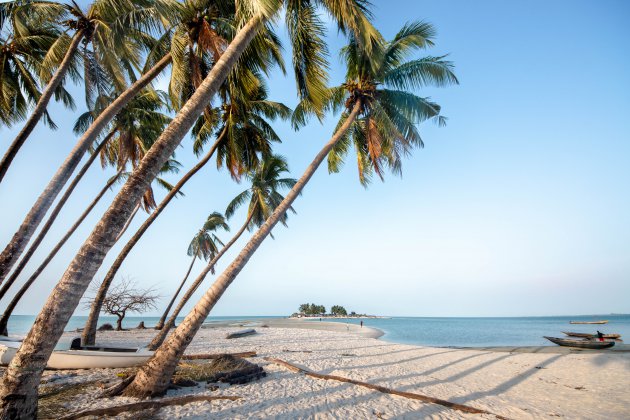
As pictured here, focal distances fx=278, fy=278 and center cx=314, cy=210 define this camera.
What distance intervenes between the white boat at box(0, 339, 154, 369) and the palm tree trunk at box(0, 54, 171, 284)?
2211 millimetres

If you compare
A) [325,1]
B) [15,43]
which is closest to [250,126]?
[325,1]

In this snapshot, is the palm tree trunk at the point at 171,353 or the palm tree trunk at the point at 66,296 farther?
the palm tree trunk at the point at 171,353

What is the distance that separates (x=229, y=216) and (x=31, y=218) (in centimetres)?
1380

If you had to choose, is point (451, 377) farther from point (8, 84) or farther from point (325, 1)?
point (8, 84)

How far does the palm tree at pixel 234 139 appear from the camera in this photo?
393 inches

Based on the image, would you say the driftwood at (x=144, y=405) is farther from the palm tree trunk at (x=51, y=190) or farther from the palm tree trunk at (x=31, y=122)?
the palm tree trunk at (x=31, y=122)

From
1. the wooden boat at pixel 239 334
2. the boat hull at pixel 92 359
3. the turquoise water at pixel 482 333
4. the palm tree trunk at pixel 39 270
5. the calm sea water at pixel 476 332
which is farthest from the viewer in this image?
the calm sea water at pixel 476 332

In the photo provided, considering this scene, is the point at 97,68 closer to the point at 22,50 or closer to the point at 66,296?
the point at 22,50

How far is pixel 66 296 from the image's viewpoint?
3.58 meters

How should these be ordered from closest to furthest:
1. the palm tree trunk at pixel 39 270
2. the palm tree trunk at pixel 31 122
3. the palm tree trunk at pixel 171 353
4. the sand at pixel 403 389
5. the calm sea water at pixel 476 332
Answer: the sand at pixel 403 389 < the palm tree trunk at pixel 171 353 < the palm tree trunk at pixel 31 122 < the palm tree trunk at pixel 39 270 < the calm sea water at pixel 476 332

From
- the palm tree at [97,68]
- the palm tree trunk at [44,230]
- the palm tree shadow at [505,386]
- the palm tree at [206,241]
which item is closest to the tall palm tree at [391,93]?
the palm tree at [97,68]

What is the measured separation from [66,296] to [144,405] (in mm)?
2249

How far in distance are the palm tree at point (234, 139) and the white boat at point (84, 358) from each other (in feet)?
7.44

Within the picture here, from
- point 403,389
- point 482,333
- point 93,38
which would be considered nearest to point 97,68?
point 93,38
